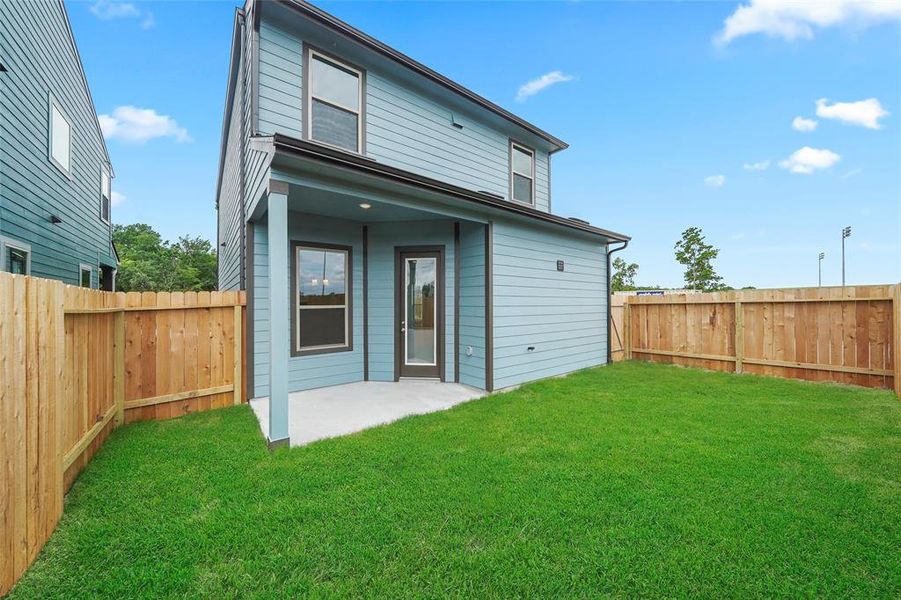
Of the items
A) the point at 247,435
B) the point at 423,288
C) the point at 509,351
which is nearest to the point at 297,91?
the point at 423,288

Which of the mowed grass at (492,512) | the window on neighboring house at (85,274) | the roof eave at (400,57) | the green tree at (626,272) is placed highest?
the roof eave at (400,57)

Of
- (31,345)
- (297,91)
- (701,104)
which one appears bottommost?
(31,345)

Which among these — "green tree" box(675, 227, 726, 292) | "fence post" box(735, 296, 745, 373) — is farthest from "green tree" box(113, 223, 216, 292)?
"green tree" box(675, 227, 726, 292)

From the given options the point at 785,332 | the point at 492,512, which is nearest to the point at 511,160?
the point at 785,332

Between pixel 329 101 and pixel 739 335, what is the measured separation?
8.74m

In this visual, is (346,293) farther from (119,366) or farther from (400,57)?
(400,57)

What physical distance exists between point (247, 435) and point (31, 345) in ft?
7.12

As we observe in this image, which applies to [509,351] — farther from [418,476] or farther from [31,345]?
[31,345]

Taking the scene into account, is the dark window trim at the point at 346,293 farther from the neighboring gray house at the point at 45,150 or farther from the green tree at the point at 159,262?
the green tree at the point at 159,262

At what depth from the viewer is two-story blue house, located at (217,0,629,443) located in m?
5.15

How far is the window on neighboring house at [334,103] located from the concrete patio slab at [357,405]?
3908 millimetres

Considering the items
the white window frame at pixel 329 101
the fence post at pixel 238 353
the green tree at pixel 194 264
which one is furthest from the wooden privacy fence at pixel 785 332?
the green tree at pixel 194 264

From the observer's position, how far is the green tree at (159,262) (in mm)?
24328

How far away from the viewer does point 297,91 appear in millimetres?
5383
